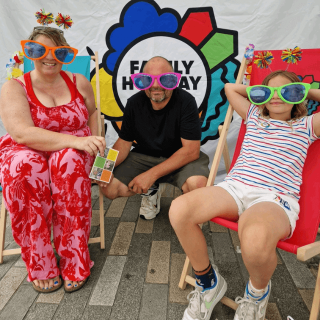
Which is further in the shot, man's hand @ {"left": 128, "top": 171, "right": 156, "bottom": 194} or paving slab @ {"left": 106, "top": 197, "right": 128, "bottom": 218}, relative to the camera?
paving slab @ {"left": 106, "top": 197, "right": 128, "bottom": 218}

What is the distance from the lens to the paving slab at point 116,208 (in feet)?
7.77

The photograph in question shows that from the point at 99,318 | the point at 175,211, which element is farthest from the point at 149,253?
the point at 175,211

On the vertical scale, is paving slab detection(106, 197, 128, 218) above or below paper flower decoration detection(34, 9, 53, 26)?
below

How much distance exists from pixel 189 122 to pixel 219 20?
128 cm

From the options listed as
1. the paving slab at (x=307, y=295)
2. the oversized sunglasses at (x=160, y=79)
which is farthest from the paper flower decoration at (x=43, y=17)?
the paving slab at (x=307, y=295)

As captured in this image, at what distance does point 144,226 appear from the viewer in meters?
2.18

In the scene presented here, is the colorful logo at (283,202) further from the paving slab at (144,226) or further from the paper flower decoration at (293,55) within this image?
the paving slab at (144,226)

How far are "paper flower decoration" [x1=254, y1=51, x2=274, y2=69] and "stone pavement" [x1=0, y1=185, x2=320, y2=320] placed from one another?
4.11 feet

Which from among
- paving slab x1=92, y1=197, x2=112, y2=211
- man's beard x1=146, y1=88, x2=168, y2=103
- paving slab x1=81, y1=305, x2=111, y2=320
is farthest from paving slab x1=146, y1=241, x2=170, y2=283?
man's beard x1=146, y1=88, x2=168, y2=103

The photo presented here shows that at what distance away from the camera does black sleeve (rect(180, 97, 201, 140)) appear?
1.90 metres

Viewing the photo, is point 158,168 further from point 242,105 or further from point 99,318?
point 99,318

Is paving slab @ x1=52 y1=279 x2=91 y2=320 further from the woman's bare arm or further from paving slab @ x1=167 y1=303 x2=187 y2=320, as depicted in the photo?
the woman's bare arm

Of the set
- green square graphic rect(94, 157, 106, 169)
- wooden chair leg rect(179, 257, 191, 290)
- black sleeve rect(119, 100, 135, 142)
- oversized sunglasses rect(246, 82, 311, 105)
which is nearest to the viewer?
oversized sunglasses rect(246, 82, 311, 105)

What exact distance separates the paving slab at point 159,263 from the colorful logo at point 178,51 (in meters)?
1.37
